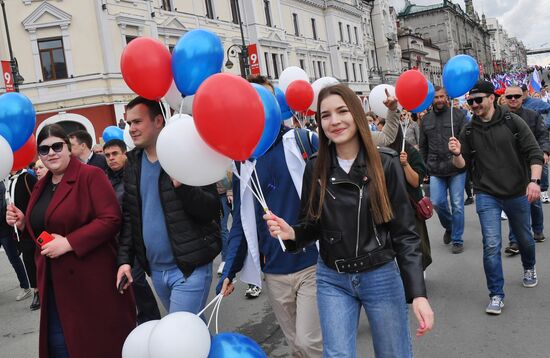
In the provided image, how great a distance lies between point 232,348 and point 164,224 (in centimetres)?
119

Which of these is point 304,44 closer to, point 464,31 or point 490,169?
point 490,169

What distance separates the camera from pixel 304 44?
39875 mm

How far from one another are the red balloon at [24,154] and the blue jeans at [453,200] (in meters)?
4.98

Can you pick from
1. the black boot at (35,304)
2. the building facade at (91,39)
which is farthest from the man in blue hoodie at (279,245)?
the building facade at (91,39)

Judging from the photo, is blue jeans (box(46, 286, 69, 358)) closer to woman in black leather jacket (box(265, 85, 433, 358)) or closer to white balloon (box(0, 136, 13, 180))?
white balloon (box(0, 136, 13, 180))

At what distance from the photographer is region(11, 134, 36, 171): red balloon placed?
408cm

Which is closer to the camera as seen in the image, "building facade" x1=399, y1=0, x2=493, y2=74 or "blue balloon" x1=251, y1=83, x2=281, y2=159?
"blue balloon" x1=251, y1=83, x2=281, y2=159

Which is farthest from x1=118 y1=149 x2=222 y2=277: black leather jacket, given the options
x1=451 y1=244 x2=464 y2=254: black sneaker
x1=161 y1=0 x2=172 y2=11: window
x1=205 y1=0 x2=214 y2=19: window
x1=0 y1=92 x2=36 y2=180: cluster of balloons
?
x1=205 y1=0 x2=214 y2=19: window

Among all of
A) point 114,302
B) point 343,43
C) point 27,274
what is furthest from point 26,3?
point 343,43

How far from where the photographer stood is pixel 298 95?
5434mm

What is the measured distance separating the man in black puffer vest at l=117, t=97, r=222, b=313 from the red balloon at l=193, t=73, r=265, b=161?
77cm

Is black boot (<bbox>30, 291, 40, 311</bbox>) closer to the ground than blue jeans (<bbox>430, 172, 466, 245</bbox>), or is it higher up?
closer to the ground

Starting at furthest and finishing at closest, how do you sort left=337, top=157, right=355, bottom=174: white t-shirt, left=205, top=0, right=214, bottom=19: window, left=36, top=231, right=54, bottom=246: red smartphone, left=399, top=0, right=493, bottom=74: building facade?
left=399, top=0, right=493, bottom=74: building facade
left=205, top=0, right=214, bottom=19: window
left=36, top=231, right=54, bottom=246: red smartphone
left=337, top=157, right=355, bottom=174: white t-shirt

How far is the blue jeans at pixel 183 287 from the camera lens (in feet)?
10.2
